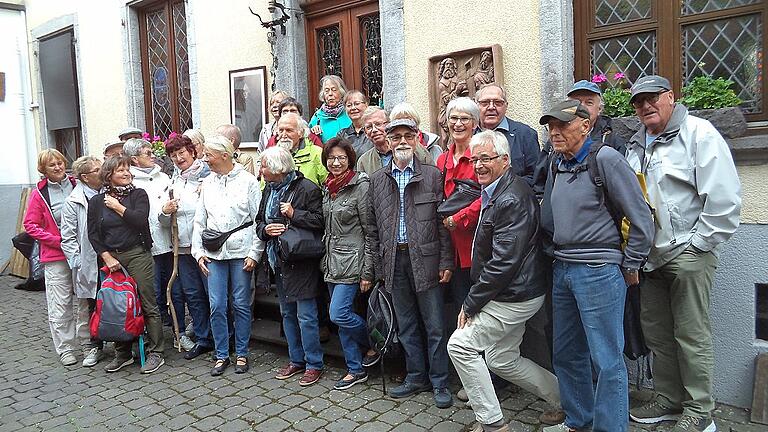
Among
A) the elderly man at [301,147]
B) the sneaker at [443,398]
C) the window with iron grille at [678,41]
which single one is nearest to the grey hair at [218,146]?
the elderly man at [301,147]

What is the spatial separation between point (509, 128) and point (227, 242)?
7.86ft

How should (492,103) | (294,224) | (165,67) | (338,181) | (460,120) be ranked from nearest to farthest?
(460,120), (492,103), (338,181), (294,224), (165,67)

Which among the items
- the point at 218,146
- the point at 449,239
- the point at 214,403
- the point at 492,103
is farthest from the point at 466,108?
the point at 214,403

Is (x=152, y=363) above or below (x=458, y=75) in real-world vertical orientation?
below

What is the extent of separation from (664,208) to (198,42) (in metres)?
6.46

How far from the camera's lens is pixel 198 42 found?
7.99 m

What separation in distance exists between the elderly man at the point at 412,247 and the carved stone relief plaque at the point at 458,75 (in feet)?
2.76

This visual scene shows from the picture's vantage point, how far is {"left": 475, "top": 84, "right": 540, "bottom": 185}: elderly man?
165 inches

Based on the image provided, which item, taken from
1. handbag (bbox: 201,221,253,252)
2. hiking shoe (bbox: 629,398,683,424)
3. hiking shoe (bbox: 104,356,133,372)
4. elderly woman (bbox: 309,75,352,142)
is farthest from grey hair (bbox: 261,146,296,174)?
hiking shoe (bbox: 629,398,683,424)

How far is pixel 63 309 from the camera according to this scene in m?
5.69

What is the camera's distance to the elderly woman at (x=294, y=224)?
4570 millimetres

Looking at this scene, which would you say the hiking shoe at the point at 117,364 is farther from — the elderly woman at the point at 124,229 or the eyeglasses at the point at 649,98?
the eyeglasses at the point at 649,98

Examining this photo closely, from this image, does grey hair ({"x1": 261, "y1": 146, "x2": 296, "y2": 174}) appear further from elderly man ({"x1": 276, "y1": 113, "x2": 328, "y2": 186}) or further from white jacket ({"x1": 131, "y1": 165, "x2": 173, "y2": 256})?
white jacket ({"x1": 131, "y1": 165, "x2": 173, "y2": 256})

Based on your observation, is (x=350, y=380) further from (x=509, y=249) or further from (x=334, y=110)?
(x=334, y=110)
